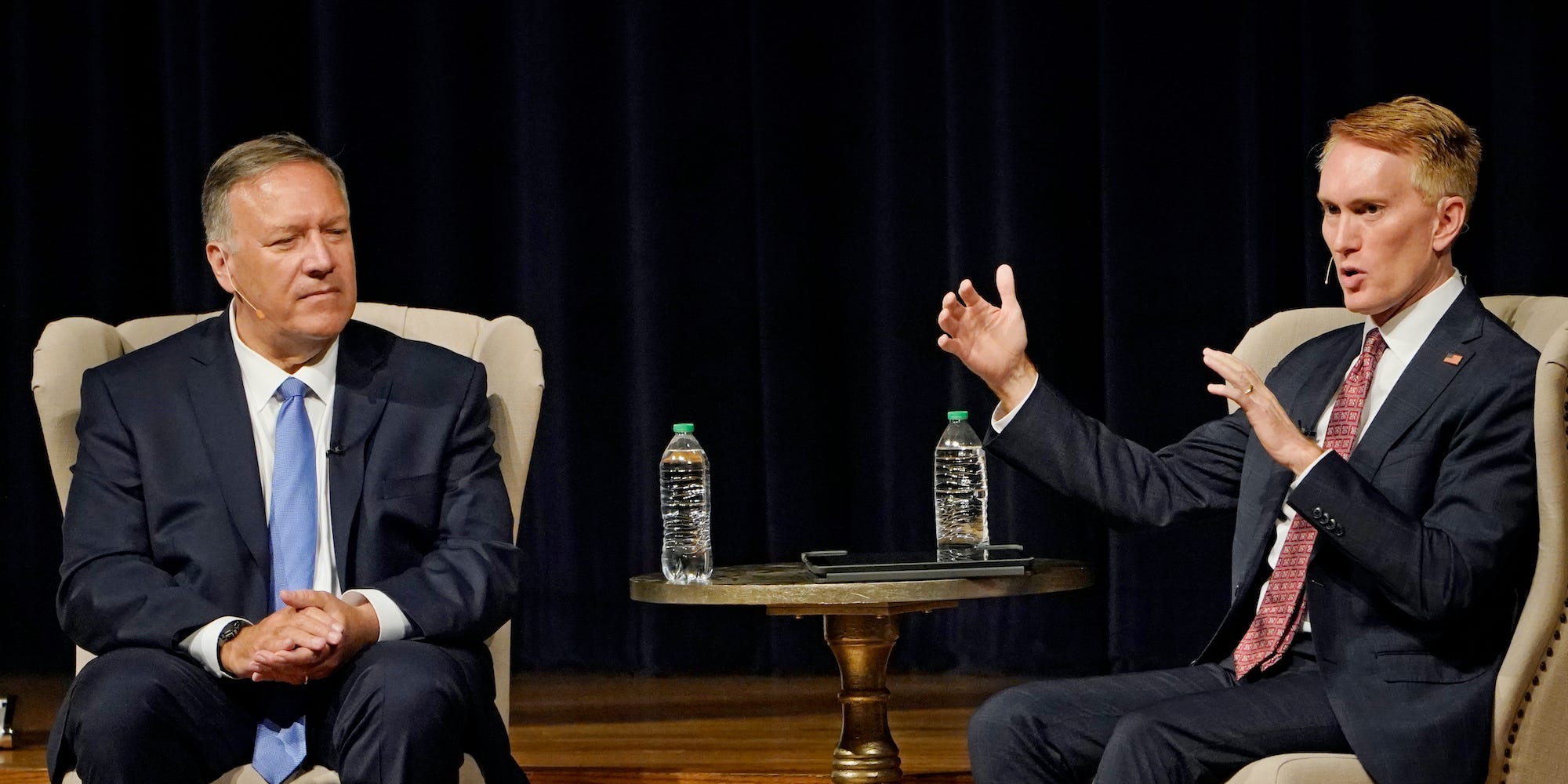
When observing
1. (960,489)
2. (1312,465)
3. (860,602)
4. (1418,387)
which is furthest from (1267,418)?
(960,489)

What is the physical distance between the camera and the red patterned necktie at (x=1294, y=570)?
2.15 m

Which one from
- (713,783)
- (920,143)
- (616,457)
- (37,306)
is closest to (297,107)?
(37,306)

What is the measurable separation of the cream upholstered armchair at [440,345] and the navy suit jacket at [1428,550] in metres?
1.12

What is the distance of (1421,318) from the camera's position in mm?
2172

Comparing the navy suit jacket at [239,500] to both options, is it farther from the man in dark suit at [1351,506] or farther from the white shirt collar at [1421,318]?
the white shirt collar at [1421,318]

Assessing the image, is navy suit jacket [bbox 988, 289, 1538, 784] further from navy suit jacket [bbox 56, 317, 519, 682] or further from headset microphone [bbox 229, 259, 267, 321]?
headset microphone [bbox 229, 259, 267, 321]

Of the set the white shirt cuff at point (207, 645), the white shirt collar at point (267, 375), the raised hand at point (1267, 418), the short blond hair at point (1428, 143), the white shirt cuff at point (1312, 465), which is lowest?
the white shirt cuff at point (207, 645)

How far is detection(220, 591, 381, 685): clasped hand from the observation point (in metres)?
2.12

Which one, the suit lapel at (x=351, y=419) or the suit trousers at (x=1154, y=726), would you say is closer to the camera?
the suit trousers at (x=1154, y=726)

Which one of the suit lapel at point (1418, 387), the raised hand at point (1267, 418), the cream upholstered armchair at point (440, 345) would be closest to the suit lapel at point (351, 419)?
A: the cream upholstered armchair at point (440, 345)

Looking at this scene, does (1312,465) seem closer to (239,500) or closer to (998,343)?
(998,343)

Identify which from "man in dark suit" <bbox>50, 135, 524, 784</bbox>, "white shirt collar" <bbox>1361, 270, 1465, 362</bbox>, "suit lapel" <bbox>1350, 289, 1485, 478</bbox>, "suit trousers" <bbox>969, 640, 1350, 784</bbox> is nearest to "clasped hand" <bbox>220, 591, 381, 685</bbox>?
"man in dark suit" <bbox>50, 135, 524, 784</bbox>

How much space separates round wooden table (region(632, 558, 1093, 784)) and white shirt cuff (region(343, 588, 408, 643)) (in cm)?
39

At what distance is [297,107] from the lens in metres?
4.83
